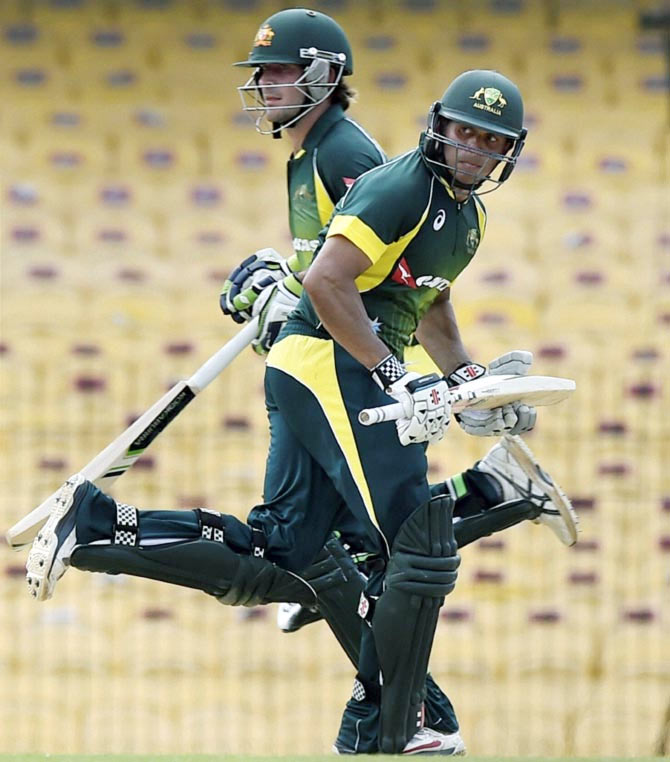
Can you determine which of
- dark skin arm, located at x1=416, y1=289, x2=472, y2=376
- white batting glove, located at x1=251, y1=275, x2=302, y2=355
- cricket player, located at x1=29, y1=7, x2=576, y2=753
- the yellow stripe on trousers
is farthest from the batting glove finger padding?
white batting glove, located at x1=251, y1=275, x2=302, y2=355

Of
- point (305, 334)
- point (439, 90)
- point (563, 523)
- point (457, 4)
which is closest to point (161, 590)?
point (563, 523)

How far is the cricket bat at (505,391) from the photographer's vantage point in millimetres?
3973

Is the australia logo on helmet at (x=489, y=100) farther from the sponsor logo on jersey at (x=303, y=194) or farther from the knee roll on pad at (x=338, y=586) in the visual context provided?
the knee roll on pad at (x=338, y=586)

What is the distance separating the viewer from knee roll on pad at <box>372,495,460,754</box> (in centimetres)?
388

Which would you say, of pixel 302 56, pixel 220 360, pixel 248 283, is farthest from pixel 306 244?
pixel 302 56

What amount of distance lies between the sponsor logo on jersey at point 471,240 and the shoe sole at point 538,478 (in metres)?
0.70

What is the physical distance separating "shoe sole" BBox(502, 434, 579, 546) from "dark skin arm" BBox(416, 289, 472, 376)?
0.30 meters

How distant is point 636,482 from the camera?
Result: 8453 millimetres

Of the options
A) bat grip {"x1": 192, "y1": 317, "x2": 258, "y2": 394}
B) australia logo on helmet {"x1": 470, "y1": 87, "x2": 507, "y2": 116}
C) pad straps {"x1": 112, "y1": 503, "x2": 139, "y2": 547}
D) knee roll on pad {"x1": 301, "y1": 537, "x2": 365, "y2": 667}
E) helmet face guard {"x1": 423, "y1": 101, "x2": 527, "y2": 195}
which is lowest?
knee roll on pad {"x1": 301, "y1": 537, "x2": 365, "y2": 667}

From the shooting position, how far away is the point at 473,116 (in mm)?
3875

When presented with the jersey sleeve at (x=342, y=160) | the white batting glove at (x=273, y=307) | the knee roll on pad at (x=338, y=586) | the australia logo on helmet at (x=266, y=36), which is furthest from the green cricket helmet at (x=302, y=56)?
the knee roll on pad at (x=338, y=586)

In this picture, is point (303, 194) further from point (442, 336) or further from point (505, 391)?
point (505, 391)

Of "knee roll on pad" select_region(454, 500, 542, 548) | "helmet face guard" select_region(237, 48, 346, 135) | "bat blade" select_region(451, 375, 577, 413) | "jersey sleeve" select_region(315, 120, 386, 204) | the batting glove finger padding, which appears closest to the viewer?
"bat blade" select_region(451, 375, 577, 413)

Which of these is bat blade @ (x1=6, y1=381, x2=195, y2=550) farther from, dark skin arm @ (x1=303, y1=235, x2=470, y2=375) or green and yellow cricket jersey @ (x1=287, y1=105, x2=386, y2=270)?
dark skin arm @ (x1=303, y1=235, x2=470, y2=375)
